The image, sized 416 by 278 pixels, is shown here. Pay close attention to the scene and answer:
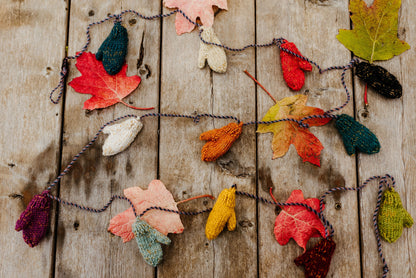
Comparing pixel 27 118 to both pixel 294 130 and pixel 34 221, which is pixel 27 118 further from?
pixel 294 130

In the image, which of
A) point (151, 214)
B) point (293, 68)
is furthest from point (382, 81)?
point (151, 214)

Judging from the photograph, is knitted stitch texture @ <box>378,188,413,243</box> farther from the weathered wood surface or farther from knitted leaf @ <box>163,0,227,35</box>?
knitted leaf @ <box>163,0,227,35</box>

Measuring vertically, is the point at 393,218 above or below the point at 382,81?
below

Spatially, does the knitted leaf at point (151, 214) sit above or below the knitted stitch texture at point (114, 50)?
below

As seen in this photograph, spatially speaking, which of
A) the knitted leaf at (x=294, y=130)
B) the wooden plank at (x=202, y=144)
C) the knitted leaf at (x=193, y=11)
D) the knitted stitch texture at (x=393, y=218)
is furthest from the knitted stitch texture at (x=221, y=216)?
the knitted leaf at (x=193, y=11)

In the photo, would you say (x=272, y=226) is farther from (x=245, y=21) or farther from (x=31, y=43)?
(x=31, y=43)

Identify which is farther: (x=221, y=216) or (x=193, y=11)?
(x=193, y=11)

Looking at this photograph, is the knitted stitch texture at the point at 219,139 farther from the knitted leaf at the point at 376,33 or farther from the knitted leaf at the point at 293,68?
the knitted leaf at the point at 376,33

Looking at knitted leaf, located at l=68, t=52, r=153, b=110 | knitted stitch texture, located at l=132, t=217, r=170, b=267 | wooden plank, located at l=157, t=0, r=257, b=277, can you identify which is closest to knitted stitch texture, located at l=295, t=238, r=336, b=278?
wooden plank, located at l=157, t=0, r=257, b=277
